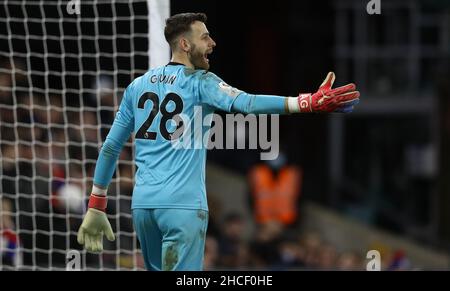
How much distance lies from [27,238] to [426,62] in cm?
1077

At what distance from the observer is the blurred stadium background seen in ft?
39.1

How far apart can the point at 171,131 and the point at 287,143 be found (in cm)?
1205

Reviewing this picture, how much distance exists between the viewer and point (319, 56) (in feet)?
65.0

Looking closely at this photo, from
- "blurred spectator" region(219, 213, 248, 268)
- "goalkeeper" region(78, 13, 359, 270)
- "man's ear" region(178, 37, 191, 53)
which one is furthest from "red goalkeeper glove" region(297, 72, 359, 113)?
"blurred spectator" region(219, 213, 248, 268)

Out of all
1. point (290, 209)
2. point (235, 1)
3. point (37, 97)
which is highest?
point (235, 1)

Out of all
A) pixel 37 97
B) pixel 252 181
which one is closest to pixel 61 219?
pixel 37 97

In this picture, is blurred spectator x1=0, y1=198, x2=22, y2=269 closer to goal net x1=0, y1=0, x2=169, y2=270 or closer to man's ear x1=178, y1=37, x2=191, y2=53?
goal net x1=0, y1=0, x2=169, y2=270

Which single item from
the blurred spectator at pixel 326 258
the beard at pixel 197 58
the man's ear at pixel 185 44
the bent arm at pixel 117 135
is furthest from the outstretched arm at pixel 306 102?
the blurred spectator at pixel 326 258

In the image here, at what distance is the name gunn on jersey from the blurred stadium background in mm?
3449

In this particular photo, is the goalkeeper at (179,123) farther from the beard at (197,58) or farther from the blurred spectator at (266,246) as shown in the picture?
the blurred spectator at (266,246)

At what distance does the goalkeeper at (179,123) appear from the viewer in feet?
23.8

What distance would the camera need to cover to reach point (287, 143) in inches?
765
